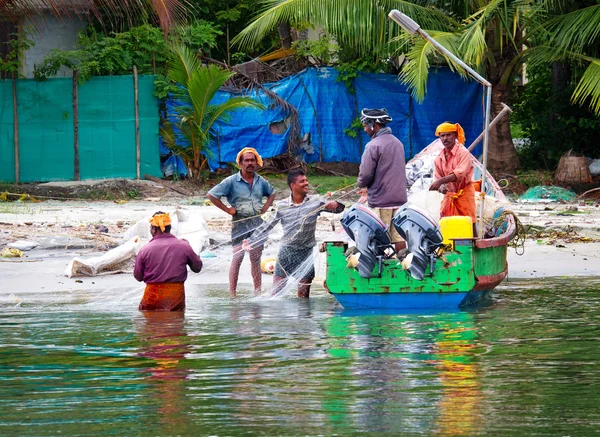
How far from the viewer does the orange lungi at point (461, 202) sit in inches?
406

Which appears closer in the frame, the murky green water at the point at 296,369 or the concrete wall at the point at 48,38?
the murky green water at the point at 296,369

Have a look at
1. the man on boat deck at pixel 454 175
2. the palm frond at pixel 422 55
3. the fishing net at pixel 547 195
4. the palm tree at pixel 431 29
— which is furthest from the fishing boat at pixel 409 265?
the fishing net at pixel 547 195

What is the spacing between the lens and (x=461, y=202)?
10352mm

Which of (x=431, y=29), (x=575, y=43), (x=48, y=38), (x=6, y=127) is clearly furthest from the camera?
(x=48, y=38)

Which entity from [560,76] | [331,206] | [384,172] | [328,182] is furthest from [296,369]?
[560,76]

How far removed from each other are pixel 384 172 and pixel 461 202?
1049 mm

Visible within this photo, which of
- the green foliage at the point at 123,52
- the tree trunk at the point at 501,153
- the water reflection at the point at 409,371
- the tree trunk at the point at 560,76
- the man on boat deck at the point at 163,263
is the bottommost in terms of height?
the water reflection at the point at 409,371

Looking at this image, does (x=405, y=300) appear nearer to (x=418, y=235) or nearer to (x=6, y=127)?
(x=418, y=235)

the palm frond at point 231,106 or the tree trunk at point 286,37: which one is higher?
the tree trunk at point 286,37

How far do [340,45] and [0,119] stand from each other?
680 centimetres

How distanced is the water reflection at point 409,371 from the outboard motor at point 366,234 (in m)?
0.50

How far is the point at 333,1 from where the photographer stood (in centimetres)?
1883

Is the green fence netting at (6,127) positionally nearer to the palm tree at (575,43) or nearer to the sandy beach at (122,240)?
the sandy beach at (122,240)

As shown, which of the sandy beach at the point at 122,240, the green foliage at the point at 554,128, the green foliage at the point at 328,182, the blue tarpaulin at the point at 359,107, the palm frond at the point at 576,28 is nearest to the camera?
the sandy beach at the point at 122,240
